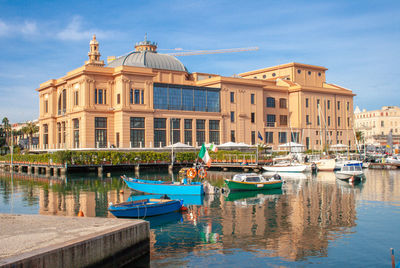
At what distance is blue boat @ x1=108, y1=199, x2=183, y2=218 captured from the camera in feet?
Result: 95.0

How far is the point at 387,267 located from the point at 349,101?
4257 inches

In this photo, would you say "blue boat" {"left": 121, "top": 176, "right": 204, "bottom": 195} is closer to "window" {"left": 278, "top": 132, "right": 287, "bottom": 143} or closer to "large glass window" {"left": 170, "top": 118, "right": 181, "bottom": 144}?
"large glass window" {"left": 170, "top": 118, "right": 181, "bottom": 144}

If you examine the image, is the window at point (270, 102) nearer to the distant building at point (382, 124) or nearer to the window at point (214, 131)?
the window at point (214, 131)

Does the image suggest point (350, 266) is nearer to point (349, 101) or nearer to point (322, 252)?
point (322, 252)

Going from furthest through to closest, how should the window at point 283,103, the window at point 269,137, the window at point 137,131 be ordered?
the window at point 283,103
the window at point 269,137
the window at point 137,131

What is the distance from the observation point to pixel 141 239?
2020cm

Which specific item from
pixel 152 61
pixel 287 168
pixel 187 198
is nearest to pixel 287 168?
pixel 287 168

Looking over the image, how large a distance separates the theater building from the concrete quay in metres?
59.8

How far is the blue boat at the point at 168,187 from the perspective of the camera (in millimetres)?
41719

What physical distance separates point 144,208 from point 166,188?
1311cm

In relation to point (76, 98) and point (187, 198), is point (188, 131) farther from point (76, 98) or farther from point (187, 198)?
point (187, 198)

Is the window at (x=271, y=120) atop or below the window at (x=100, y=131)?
atop

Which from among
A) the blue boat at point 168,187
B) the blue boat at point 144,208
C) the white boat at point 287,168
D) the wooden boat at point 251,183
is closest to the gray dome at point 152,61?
the white boat at point 287,168

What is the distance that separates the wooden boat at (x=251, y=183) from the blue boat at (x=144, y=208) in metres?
14.6
